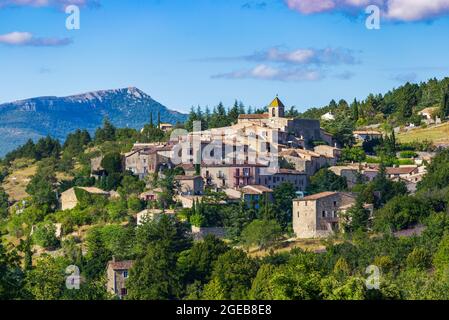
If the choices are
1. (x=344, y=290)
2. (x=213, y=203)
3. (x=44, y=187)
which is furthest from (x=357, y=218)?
(x=344, y=290)

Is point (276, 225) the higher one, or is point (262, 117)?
point (262, 117)

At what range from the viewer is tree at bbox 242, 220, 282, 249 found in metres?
54.8

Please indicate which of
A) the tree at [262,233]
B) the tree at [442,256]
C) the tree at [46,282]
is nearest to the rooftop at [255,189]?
the tree at [262,233]

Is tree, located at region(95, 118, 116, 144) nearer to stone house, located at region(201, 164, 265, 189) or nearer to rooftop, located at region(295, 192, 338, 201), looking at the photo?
stone house, located at region(201, 164, 265, 189)

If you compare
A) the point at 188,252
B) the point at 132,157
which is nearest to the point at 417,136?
the point at 132,157

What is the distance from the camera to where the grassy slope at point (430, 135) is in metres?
76.3

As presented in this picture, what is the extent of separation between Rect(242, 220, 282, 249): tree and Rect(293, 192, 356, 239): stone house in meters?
1.43

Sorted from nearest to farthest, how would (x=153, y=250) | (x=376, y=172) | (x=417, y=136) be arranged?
(x=153, y=250) < (x=376, y=172) < (x=417, y=136)

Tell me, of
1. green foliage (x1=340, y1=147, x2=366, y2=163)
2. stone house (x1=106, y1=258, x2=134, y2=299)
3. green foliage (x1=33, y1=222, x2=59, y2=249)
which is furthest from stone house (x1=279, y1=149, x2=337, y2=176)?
stone house (x1=106, y1=258, x2=134, y2=299)

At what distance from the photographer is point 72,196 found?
6525 cm
